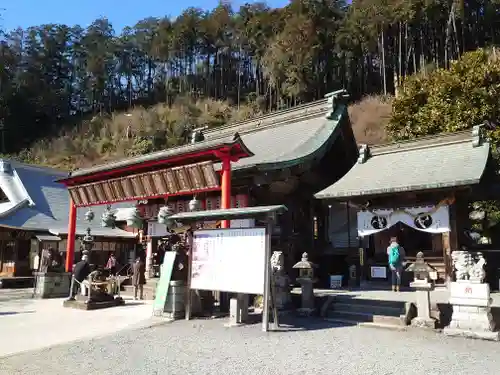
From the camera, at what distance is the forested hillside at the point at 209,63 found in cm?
3647

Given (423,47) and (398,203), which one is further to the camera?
(423,47)

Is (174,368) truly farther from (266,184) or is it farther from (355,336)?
(266,184)

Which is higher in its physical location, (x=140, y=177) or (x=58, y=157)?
(x=58, y=157)

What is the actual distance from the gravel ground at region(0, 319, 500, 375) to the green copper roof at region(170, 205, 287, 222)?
2.28 metres

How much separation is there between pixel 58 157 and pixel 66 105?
14121mm

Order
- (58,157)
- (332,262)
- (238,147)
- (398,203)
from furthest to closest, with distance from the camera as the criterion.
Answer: (58,157), (332,262), (398,203), (238,147)

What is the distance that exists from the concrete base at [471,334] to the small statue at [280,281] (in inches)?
145

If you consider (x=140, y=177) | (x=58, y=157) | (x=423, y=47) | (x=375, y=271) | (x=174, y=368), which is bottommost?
(x=174, y=368)

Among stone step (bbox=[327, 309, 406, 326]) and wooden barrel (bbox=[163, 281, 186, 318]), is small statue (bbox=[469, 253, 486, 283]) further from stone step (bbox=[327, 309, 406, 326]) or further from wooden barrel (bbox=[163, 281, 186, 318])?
wooden barrel (bbox=[163, 281, 186, 318])

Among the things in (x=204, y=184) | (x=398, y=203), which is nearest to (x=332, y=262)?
(x=398, y=203)

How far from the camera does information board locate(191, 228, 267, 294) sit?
337 inches

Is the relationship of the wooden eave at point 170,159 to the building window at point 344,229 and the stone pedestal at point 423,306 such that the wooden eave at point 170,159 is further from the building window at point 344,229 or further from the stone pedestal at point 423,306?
the building window at point 344,229

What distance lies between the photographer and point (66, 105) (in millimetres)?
59625

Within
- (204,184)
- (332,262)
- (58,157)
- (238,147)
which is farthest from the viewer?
(58,157)
